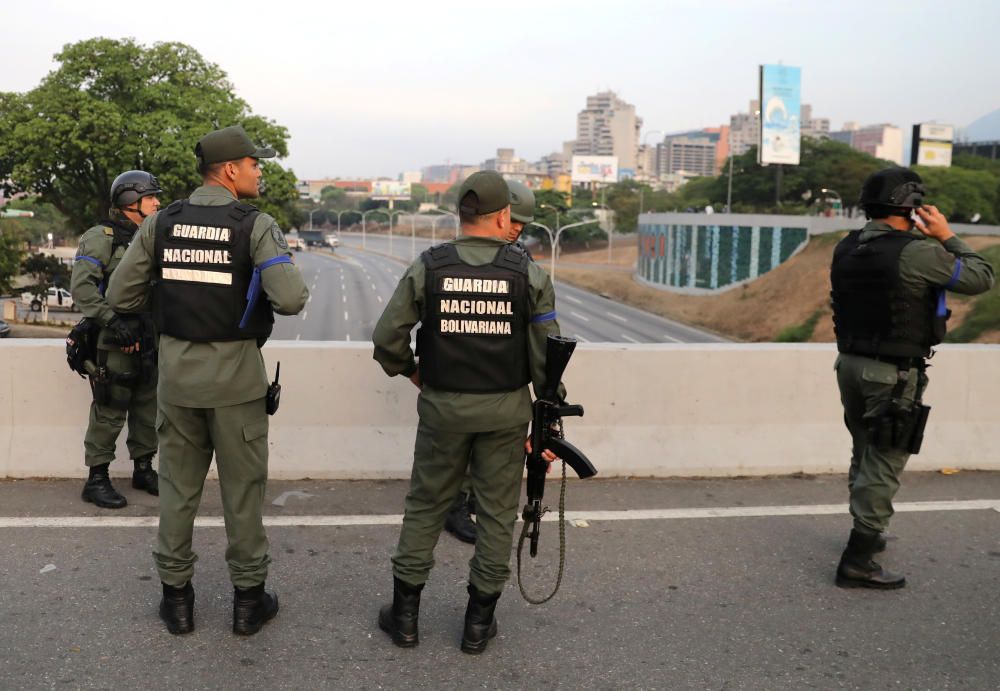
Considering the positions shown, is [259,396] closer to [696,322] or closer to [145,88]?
[145,88]

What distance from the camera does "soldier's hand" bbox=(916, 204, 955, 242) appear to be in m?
4.03

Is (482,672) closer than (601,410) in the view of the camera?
Yes

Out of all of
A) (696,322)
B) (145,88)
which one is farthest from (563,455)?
(696,322)

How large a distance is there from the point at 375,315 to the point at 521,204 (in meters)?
59.3

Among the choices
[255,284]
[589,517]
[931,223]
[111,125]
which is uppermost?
[111,125]

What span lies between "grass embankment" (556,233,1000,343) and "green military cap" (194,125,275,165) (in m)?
38.1

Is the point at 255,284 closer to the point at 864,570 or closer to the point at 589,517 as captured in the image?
the point at 589,517

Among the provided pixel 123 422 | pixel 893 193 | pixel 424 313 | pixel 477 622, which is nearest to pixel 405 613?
pixel 477 622

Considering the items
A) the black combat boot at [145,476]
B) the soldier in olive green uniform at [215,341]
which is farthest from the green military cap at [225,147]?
the black combat boot at [145,476]

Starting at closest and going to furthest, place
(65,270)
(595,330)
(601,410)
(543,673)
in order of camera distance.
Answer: (543,673)
(601,410)
(595,330)
(65,270)

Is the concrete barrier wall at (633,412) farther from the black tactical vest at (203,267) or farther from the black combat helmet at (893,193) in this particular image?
the black tactical vest at (203,267)

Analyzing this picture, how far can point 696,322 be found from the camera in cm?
6544

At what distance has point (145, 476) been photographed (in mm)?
5328

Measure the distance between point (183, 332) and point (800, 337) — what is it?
52.1 m
